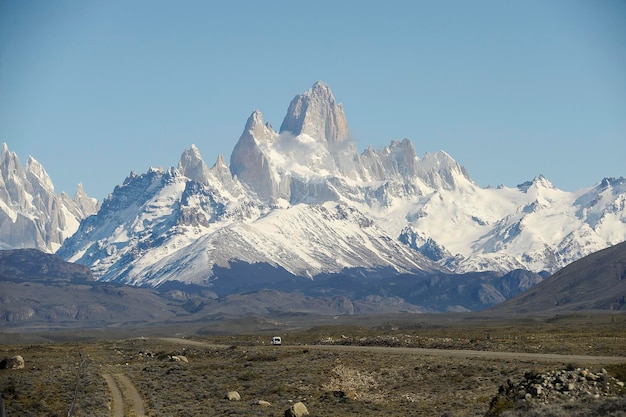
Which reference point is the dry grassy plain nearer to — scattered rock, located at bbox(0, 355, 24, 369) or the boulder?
the boulder

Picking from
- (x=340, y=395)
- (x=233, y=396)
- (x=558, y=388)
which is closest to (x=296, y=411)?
(x=340, y=395)

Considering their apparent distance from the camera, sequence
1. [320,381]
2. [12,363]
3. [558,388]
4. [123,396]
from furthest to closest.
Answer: [12,363] → [320,381] → [123,396] → [558,388]

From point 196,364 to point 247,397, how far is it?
25139mm

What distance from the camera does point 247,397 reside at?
7931 centimetres

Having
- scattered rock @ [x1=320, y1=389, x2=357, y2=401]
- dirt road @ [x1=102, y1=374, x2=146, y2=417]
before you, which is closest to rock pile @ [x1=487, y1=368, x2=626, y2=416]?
scattered rock @ [x1=320, y1=389, x2=357, y2=401]

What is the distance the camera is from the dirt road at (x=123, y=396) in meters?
72.9

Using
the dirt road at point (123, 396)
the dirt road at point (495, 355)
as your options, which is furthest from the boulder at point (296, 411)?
the dirt road at point (495, 355)

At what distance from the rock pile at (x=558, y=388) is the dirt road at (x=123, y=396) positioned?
82.4 feet

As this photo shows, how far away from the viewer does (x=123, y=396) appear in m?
80.9

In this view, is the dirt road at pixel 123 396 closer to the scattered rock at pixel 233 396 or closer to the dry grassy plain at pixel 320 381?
the dry grassy plain at pixel 320 381

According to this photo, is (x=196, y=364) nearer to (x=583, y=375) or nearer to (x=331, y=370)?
(x=331, y=370)

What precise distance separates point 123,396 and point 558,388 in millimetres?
35914

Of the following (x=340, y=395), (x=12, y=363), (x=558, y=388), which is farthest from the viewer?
(x=12, y=363)

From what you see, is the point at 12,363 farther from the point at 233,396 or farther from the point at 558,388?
the point at 558,388
